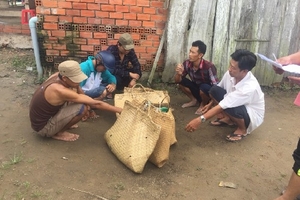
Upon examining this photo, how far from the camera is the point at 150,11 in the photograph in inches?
194

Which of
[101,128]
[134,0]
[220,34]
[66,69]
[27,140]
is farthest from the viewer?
[220,34]

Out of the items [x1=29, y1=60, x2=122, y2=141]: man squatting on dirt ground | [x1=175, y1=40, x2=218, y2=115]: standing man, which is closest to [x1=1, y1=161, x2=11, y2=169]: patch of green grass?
[x1=29, y1=60, x2=122, y2=141]: man squatting on dirt ground

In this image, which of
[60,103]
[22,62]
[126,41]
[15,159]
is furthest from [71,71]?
[22,62]

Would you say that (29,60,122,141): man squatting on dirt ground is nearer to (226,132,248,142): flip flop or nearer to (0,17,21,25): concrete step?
(226,132,248,142): flip flop

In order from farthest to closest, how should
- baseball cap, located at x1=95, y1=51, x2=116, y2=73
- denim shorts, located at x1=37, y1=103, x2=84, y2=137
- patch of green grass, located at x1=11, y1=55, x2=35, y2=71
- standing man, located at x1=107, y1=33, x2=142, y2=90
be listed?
1. patch of green grass, located at x1=11, y1=55, x2=35, y2=71
2. standing man, located at x1=107, y1=33, x2=142, y2=90
3. baseball cap, located at x1=95, y1=51, x2=116, y2=73
4. denim shorts, located at x1=37, y1=103, x2=84, y2=137

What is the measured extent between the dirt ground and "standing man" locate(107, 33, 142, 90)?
65cm

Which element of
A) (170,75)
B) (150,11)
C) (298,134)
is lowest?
(298,134)

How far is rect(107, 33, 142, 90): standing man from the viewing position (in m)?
4.59

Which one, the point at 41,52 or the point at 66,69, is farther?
the point at 41,52

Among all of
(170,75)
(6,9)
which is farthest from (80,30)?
(6,9)

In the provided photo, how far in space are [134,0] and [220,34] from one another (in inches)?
Answer: 58.3

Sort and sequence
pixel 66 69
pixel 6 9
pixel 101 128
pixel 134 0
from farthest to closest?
pixel 6 9
pixel 134 0
pixel 101 128
pixel 66 69

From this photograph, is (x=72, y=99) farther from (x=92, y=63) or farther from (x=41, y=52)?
(x=41, y=52)

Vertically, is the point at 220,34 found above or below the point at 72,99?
above
